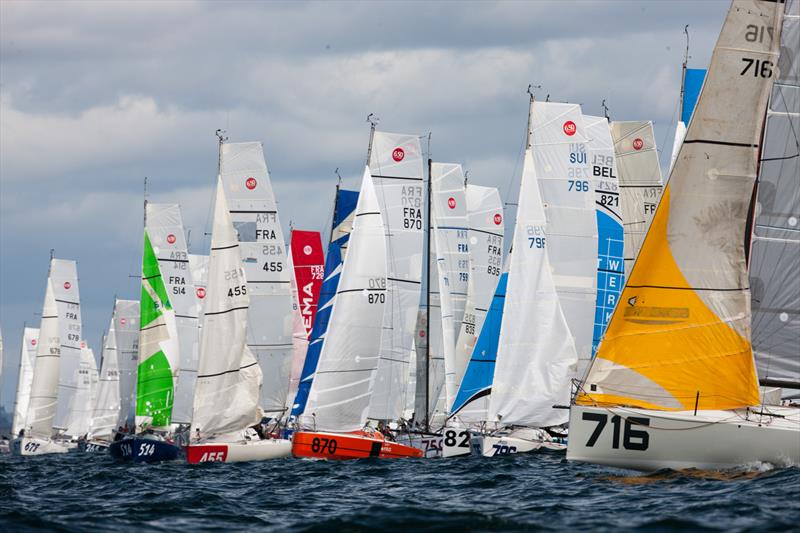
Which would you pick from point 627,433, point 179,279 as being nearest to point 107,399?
point 179,279

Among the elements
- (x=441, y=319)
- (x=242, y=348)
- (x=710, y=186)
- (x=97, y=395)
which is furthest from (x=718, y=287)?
(x=97, y=395)

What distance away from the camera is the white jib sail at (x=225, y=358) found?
41.3m

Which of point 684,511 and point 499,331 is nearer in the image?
point 684,511

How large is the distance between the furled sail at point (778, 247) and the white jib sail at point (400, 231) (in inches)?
781

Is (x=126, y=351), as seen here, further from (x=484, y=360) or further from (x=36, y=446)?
(x=484, y=360)

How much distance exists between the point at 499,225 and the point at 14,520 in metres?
36.7

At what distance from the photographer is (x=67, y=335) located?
241 feet

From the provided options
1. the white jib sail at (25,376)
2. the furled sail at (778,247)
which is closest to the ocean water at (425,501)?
the furled sail at (778,247)

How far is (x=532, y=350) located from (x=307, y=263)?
18047mm

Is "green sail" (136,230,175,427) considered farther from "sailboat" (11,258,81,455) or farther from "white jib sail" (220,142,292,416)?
"sailboat" (11,258,81,455)

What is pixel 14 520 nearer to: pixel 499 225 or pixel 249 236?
pixel 249 236

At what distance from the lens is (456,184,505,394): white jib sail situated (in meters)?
50.1

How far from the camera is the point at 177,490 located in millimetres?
26812

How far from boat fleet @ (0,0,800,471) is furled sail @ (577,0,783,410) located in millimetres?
36
